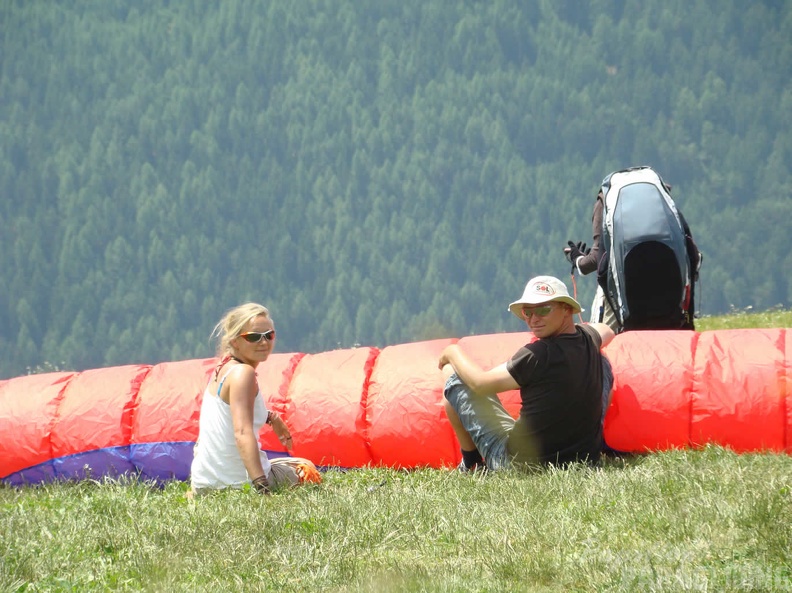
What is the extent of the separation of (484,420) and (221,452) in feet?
4.25

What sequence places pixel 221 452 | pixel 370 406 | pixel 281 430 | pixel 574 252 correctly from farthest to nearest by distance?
pixel 574 252, pixel 370 406, pixel 281 430, pixel 221 452

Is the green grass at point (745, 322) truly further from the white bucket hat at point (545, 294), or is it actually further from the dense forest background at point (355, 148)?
the dense forest background at point (355, 148)

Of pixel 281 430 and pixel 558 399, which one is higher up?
pixel 558 399

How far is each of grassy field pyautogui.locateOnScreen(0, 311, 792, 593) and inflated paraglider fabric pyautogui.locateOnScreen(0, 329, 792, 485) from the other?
70 cm

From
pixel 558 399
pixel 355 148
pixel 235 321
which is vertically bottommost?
pixel 355 148

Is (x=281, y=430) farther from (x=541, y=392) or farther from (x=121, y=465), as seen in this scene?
(x=121, y=465)

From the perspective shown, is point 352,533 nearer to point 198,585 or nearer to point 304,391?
point 198,585

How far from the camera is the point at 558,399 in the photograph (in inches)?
192

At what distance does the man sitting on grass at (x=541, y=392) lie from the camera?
4.86 m

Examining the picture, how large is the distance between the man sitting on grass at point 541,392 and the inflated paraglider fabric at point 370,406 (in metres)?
0.56

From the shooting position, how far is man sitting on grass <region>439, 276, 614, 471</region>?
4.86 meters

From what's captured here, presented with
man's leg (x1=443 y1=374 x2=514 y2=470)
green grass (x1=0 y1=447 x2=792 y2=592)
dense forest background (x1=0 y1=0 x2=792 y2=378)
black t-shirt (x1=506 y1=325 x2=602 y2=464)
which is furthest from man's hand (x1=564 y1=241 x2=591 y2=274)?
dense forest background (x1=0 y1=0 x2=792 y2=378)

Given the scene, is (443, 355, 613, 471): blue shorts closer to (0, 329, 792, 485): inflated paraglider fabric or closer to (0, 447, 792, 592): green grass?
(0, 447, 792, 592): green grass

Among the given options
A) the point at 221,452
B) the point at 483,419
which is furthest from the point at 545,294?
the point at 221,452
